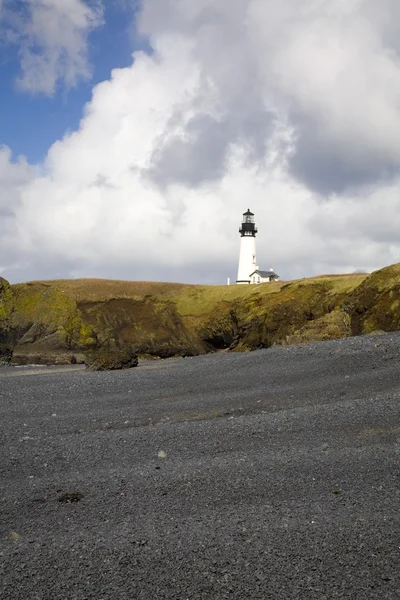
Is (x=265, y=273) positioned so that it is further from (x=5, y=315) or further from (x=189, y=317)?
(x=5, y=315)

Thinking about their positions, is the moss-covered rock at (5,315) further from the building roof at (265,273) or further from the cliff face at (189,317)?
the building roof at (265,273)

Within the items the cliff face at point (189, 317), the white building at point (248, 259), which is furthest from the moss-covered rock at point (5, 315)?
the white building at point (248, 259)

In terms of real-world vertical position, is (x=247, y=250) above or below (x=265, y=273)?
above

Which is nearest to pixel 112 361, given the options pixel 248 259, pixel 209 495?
pixel 209 495

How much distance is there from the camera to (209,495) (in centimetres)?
642

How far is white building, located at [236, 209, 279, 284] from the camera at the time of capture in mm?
71125

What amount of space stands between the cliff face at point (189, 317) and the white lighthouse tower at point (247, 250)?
24.8 m

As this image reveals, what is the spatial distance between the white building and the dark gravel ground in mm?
58568

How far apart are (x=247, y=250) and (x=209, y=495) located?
216ft

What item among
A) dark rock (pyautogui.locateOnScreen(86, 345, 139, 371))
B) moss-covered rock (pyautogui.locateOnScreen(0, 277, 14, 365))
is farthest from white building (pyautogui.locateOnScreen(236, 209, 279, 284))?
dark rock (pyautogui.locateOnScreen(86, 345, 139, 371))

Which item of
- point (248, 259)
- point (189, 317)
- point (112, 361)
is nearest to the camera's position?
point (112, 361)

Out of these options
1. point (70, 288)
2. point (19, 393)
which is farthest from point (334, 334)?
point (70, 288)

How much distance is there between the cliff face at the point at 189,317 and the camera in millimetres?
24553

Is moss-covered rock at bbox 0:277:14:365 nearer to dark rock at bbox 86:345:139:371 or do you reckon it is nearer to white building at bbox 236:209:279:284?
dark rock at bbox 86:345:139:371
